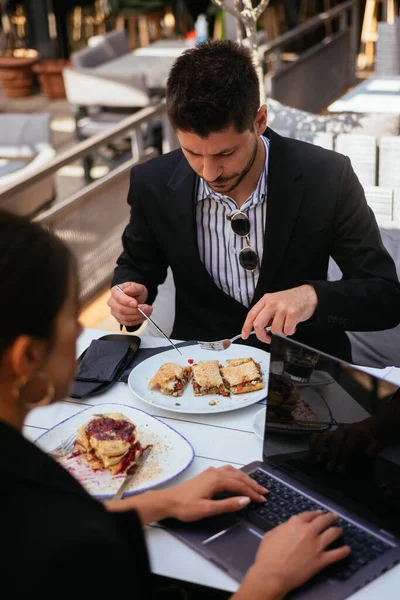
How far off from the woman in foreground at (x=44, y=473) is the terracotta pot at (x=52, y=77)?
28.3 feet

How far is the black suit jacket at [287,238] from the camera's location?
6.83ft

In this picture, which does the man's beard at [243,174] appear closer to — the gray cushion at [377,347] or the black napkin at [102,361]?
the black napkin at [102,361]

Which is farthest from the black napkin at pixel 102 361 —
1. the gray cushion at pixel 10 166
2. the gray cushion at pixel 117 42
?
the gray cushion at pixel 117 42

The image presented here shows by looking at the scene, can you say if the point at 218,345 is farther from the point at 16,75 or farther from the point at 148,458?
the point at 16,75

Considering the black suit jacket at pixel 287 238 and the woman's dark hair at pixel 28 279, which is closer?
the woman's dark hair at pixel 28 279

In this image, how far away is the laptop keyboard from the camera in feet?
4.00

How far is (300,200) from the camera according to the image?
6.97 ft

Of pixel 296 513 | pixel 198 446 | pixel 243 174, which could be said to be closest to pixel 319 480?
pixel 296 513

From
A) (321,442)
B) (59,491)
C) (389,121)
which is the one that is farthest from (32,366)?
(389,121)

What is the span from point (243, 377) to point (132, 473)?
394mm

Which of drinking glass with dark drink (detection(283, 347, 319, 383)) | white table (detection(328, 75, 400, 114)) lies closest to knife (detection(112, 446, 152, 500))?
drinking glass with dark drink (detection(283, 347, 319, 383))

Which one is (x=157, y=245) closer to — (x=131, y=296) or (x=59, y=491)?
(x=131, y=296)

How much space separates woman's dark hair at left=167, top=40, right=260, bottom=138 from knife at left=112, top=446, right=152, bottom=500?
0.76m

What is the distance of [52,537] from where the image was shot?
915 mm
